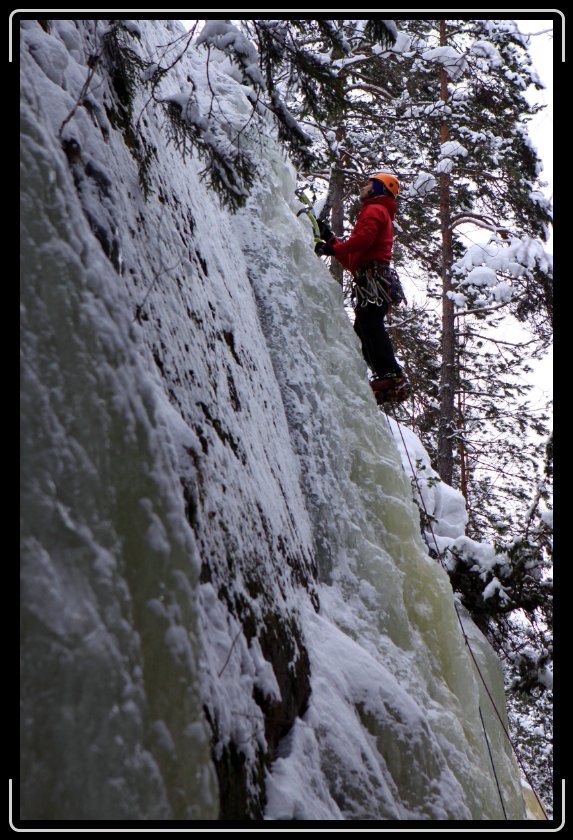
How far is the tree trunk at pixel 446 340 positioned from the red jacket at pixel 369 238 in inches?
228

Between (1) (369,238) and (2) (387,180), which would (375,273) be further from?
(2) (387,180)

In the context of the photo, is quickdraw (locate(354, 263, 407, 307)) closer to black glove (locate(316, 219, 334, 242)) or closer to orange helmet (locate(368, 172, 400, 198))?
black glove (locate(316, 219, 334, 242))

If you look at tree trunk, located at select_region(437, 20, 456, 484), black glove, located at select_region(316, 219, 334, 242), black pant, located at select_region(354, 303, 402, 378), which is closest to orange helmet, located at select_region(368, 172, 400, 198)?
black glove, located at select_region(316, 219, 334, 242)

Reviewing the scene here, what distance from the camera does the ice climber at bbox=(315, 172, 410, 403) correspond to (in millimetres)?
7027

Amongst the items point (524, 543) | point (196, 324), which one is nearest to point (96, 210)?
point (196, 324)

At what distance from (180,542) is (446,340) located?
→ 11590 millimetres

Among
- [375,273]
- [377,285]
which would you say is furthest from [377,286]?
[375,273]

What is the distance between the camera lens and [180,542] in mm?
2088

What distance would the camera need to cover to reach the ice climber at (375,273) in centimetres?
703

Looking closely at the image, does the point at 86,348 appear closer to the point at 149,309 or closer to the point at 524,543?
the point at 149,309

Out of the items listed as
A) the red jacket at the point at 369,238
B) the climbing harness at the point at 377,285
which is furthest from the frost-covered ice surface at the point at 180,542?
the red jacket at the point at 369,238

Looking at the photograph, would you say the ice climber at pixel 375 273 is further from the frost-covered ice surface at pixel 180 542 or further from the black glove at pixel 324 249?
the frost-covered ice surface at pixel 180 542

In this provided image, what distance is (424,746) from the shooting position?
420cm

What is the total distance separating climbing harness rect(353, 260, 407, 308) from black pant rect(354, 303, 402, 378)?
11cm
